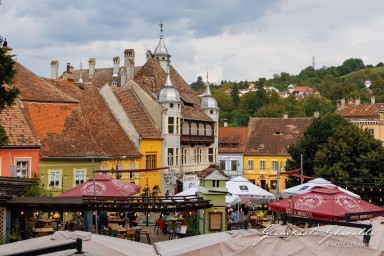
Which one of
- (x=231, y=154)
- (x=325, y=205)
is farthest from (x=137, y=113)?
(x=325, y=205)

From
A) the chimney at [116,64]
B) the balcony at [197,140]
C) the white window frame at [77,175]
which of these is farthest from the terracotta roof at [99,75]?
the white window frame at [77,175]

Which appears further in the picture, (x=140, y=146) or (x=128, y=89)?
(x=128, y=89)

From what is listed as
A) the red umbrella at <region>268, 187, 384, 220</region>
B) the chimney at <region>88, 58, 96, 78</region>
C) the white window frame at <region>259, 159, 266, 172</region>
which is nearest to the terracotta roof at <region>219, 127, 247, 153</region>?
the white window frame at <region>259, 159, 266, 172</region>

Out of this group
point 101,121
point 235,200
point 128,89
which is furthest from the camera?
point 128,89

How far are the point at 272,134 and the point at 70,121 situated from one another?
34.3 metres

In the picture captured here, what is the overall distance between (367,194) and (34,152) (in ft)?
78.9

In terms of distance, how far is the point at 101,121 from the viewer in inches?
1705

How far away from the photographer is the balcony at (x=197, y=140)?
2012 inches

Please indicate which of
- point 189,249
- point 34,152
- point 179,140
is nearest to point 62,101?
point 34,152

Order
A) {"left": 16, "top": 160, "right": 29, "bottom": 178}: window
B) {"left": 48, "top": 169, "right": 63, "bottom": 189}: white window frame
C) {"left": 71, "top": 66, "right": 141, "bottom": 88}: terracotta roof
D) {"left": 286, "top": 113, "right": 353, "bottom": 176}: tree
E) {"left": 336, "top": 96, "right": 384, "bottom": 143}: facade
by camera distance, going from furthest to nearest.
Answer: {"left": 71, "top": 66, "right": 141, "bottom": 88}: terracotta roof → {"left": 336, "top": 96, "right": 384, "bottom": 143}: facade → {"left": 286, "top": 113, "right": 353, "bottom": 176}: tree → {"left": 48, "top": 169, "right": 63, "bottom": 189}: white window frame → {"left": 16, "top": 160, "right": 29, "bottom": 178}: window

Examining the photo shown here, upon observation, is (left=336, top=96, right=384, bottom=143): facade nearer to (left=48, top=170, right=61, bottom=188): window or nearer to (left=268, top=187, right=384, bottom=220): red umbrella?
(left=48, top=170, right=61, bottom=188): window

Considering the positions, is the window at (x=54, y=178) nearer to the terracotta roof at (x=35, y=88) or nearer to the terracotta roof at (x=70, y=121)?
the terracotta roof at (x=70, y=121)

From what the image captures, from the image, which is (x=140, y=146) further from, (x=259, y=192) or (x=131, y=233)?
(x=131, y=233)

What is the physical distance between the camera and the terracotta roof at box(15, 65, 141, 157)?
123 ft
